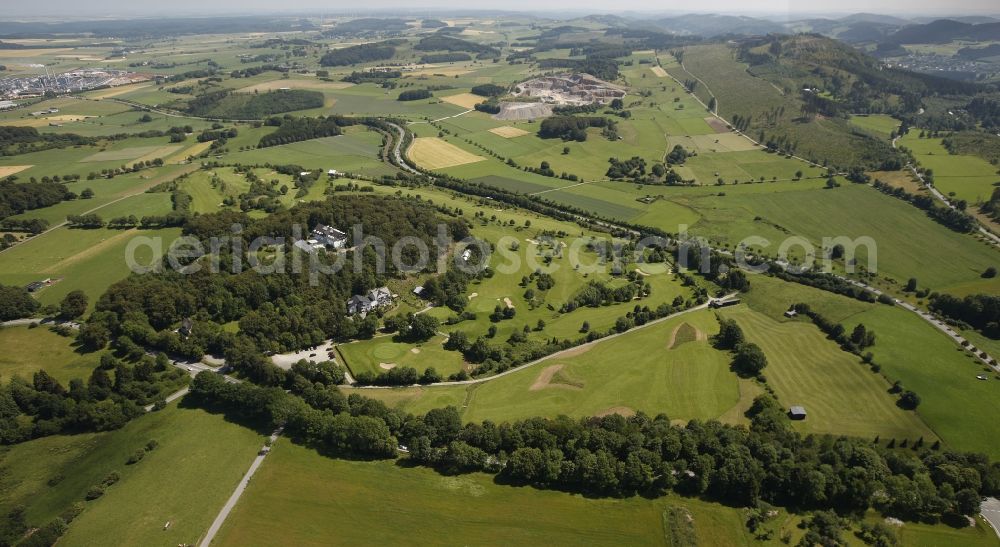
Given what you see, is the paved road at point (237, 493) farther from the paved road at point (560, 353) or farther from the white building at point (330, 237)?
the white building at point (330, 237)

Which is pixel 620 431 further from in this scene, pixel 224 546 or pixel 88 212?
pixel 88 212

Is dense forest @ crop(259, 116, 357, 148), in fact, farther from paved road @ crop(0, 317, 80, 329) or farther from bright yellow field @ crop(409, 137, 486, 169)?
paved road @ crop(0, 317, 80, 329)

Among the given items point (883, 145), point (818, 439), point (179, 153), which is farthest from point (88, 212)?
point (883, 145)

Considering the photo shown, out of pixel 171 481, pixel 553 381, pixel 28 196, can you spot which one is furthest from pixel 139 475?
pixel 28 196

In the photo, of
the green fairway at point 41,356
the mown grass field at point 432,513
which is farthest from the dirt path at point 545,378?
the green fairway at point 41,356

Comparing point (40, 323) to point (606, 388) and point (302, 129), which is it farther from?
point (302, 129)
